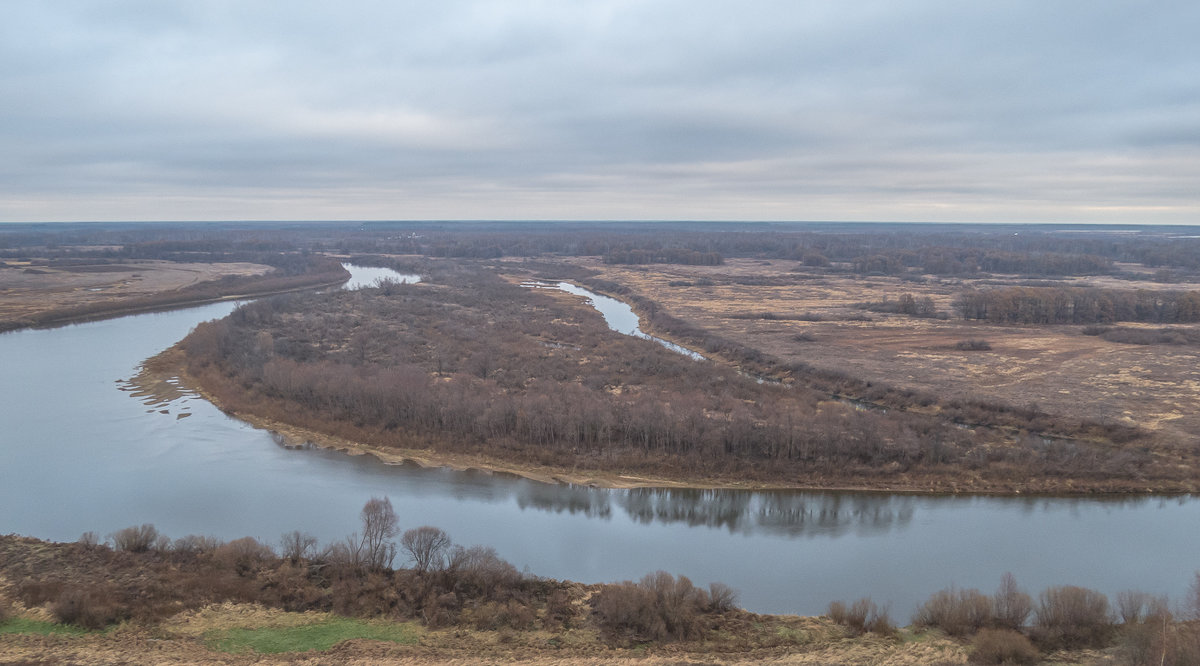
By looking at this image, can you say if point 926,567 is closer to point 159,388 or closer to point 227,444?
point 227,444

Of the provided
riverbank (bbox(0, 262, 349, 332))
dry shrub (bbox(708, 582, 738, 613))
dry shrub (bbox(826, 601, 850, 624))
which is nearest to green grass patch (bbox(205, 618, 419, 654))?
dry shrub (bbox(708, 582, 738, 613))

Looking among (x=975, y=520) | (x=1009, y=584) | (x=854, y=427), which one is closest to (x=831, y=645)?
(x=1009, y=584)

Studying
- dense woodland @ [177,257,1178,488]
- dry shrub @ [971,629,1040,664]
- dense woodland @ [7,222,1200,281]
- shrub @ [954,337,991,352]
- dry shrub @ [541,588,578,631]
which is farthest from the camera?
dense woodland @ [7,222,1200,281]

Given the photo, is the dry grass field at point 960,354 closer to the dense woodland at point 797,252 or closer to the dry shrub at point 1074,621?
the dry shrub at point 1074,621

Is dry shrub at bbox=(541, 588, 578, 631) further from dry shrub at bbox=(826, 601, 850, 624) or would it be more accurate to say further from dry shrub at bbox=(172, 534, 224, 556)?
dry shrub at bbox=(172, 534, 224, 556)

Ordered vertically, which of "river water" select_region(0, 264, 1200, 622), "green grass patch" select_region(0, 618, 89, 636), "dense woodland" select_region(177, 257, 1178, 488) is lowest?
"river water" select_region(0, 264, 1200, 622)

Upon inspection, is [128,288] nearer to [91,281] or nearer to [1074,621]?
[91,281]

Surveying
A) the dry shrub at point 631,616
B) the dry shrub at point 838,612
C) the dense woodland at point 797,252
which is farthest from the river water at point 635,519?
the dense woodland at point 797,252
